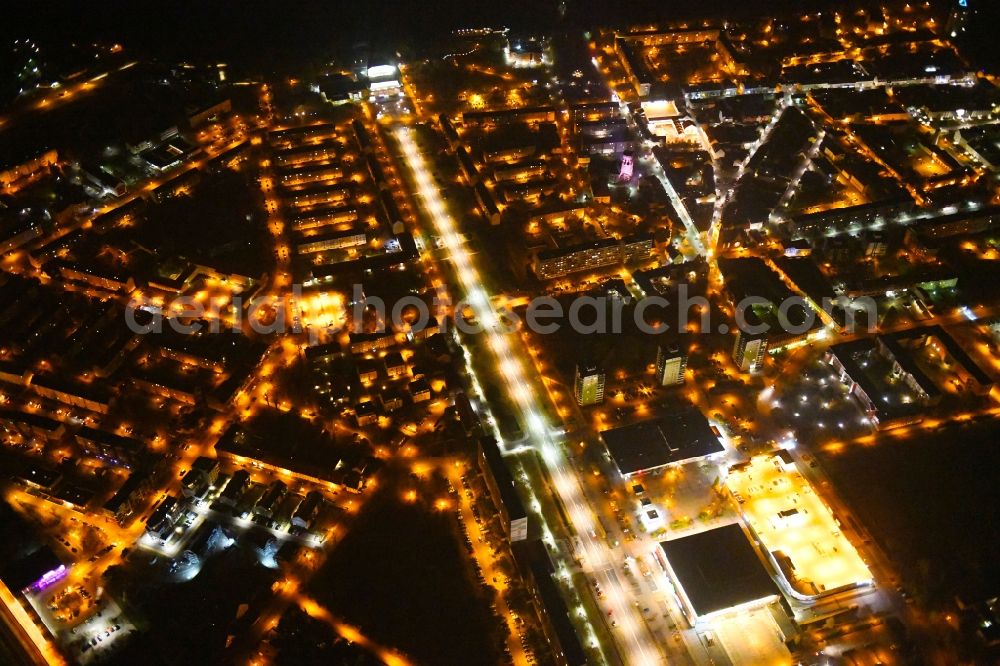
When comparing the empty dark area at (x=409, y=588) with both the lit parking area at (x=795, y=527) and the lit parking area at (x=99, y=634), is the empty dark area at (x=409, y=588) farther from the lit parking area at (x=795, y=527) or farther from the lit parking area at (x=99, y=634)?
the lit parking area at (x=795, y=527)

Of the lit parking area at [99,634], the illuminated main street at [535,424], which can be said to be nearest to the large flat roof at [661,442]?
the illuminated main street at [535,424]

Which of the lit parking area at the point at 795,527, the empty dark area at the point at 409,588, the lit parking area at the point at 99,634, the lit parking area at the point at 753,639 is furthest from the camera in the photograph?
the lit parking area at the point at 795,527

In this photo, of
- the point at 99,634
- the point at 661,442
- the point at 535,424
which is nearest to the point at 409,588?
the point at 535,424

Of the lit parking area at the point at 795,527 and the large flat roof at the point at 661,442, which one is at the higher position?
the large flat roof at the point at 661,442

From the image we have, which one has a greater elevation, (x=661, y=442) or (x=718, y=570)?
(x=661, y=442)

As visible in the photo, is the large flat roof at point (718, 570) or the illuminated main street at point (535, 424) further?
the illuminated main street at point (535, 424)

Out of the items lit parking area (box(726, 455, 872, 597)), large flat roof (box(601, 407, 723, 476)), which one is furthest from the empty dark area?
lit parking area (box(726, 455, 872, 597))

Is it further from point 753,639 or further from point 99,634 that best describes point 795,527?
point 99,634
